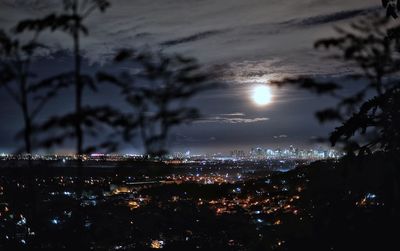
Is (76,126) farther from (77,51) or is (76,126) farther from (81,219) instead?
(81,219)

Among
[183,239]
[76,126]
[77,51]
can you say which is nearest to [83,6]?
[77,51]

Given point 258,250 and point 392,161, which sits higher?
point 392,161

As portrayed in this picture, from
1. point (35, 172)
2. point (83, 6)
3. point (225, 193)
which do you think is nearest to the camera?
point (83, 6)

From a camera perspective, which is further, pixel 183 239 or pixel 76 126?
pixel 183 239

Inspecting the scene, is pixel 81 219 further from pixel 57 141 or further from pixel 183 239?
pixel 183 239

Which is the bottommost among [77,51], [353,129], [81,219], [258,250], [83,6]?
[258,250]

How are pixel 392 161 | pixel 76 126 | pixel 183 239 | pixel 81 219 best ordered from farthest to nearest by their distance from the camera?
pixel 183 239, pixel 81 219, pixel 76 126, pixel 392 161

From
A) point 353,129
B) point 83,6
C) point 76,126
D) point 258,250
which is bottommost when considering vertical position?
point 258,250

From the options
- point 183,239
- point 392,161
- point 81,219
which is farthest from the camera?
point 183,239

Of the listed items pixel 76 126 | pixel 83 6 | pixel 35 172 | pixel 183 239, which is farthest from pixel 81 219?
pixel 183 239
